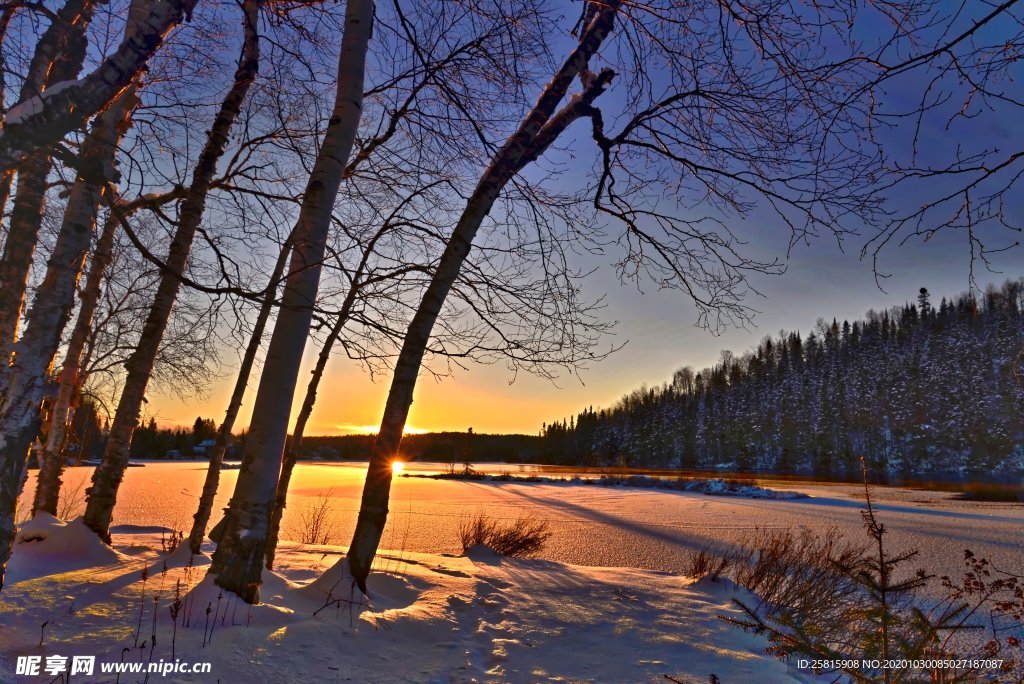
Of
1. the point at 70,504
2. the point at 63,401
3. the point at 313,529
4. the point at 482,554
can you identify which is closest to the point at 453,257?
the point at 482,554

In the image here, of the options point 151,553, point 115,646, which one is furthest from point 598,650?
point 151,553

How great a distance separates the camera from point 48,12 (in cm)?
188

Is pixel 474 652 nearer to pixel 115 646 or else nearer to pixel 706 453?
pixel 115 646

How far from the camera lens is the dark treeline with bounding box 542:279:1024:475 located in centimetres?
5656

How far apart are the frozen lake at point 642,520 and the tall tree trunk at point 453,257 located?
440 cm

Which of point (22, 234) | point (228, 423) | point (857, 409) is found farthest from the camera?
point (857, 409)

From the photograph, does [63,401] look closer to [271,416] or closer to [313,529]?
[313,529]

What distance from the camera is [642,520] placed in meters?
12.9

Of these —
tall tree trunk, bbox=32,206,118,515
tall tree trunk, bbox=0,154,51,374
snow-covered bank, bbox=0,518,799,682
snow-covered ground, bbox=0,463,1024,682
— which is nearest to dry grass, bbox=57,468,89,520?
tall tree trunk, bbox=32,206,118,515

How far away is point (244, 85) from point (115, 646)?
5269 millimetres

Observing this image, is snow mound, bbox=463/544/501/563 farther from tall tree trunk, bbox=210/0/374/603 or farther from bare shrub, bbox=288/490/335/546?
tall tree trunk, bbox=210/0/374/603

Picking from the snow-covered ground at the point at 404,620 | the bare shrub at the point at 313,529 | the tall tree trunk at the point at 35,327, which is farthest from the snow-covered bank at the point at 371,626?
the bare shrub at the point at 313,529

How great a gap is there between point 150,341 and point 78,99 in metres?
4.10

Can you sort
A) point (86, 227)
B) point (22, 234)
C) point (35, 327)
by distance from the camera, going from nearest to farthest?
point (35, 327) → point (86, 227) → point (22, 234)
